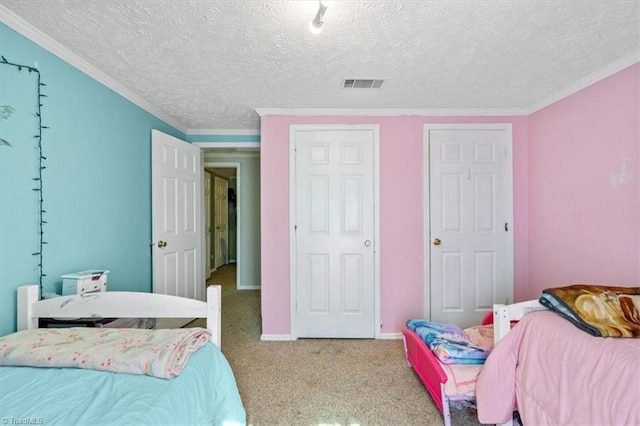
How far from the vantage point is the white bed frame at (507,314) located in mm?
1586

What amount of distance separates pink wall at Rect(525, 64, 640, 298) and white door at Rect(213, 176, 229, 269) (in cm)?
590

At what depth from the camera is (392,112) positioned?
2.92 m

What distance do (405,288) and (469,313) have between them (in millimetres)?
710

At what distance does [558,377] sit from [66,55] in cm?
328

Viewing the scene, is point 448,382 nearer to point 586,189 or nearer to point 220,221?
point 586,189

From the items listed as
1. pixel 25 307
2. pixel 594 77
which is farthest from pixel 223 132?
pixel 594 77

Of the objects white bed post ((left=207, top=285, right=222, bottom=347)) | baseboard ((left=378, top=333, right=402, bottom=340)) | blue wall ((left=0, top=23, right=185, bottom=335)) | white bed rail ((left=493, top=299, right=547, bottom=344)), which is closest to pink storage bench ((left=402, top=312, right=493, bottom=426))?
white bed rail ((left=493, top=299, right=547, bottom=344))

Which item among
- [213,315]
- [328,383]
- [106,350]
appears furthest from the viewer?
[328,383]

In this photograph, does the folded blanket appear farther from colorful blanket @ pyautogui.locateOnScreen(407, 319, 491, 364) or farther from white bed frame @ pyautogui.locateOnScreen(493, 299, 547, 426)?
white bed frame @ pyautogui.locateOnScreen(493, 299, 547, 426)

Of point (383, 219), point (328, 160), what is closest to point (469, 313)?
point (383, 219)

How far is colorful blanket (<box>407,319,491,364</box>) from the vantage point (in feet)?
5.67

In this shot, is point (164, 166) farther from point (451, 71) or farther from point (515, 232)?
point (515, 232)

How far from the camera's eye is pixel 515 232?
9.69ft

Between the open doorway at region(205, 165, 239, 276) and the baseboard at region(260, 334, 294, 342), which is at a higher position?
the open doorway at region(205, 165, 239, 276)
